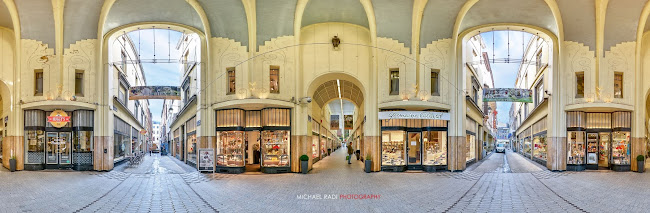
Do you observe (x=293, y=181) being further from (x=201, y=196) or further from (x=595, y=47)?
(x=595, y=47)

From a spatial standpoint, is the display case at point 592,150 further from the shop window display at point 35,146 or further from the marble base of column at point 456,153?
the shop window display at point 35,146

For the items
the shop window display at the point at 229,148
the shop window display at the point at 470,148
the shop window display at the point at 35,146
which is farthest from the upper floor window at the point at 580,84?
the shop window display at the point at 35,146

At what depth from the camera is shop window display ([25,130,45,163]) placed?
23.0 meters

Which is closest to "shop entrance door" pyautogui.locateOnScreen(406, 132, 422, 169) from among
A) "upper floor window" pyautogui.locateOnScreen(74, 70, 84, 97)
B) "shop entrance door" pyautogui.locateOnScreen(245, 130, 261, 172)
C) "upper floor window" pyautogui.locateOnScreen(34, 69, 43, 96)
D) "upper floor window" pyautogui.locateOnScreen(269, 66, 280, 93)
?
"upper floor window" pyautogui.locateOnScreen(269, 66, 280, 93)

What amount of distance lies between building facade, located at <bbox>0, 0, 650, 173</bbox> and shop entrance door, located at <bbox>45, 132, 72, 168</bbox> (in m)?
0.06

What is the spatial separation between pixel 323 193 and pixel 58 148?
1746 centimetres

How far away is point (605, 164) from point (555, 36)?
7774 millimetres

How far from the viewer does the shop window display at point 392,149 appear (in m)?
22.2

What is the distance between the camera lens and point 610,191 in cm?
1460

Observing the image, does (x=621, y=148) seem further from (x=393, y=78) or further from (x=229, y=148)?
(x=229, y=148)

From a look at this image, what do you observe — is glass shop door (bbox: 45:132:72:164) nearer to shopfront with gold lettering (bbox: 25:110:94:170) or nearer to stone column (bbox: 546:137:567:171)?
shopfront with gold lettering (bbox: 25:110:94:170)

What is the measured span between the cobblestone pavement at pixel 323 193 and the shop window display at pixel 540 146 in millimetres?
7902

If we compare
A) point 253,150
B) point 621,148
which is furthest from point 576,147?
point 253,150

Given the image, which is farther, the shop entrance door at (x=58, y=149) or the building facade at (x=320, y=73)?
the shop entrance door at (x=58, y=149)
